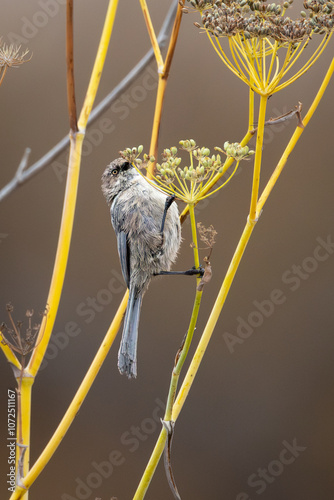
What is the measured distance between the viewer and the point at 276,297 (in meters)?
2.08

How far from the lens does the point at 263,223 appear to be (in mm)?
2121

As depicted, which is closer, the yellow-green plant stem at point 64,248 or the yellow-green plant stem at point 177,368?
the yellow-green plant stem at point 177,368

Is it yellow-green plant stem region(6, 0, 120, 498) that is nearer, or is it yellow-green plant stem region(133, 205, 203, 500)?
yellow-green plant stem region(133, 205, 203, 500)

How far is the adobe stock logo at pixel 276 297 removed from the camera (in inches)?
81.4

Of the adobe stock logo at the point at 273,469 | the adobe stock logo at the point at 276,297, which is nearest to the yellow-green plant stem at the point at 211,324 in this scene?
the adobe stock logo at the point at 276,297

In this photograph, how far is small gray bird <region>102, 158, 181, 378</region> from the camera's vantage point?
1.18 meters

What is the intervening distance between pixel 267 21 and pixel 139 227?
53 centimetres

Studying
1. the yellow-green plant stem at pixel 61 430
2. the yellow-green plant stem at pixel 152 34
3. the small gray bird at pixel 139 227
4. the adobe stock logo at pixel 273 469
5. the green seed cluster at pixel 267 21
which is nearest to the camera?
the green seed cluster at pixel 267 21

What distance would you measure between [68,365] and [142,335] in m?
0.31

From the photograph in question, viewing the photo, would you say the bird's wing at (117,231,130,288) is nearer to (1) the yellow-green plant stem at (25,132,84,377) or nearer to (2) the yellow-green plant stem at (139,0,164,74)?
(1) the yellow-green plant stem at (25,132,84,377)

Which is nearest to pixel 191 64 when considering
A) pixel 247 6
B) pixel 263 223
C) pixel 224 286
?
pixel 263 223

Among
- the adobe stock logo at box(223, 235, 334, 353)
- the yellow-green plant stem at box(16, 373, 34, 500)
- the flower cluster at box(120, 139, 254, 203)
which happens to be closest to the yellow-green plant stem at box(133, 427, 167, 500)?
the yellow-green plant stem at box(16, 373, 34, 500)

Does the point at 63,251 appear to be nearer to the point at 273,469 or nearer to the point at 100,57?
the point at 100,57

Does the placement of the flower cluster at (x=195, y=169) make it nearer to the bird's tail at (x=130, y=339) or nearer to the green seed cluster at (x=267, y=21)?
the green seed cluster at (x=267, y=21)
